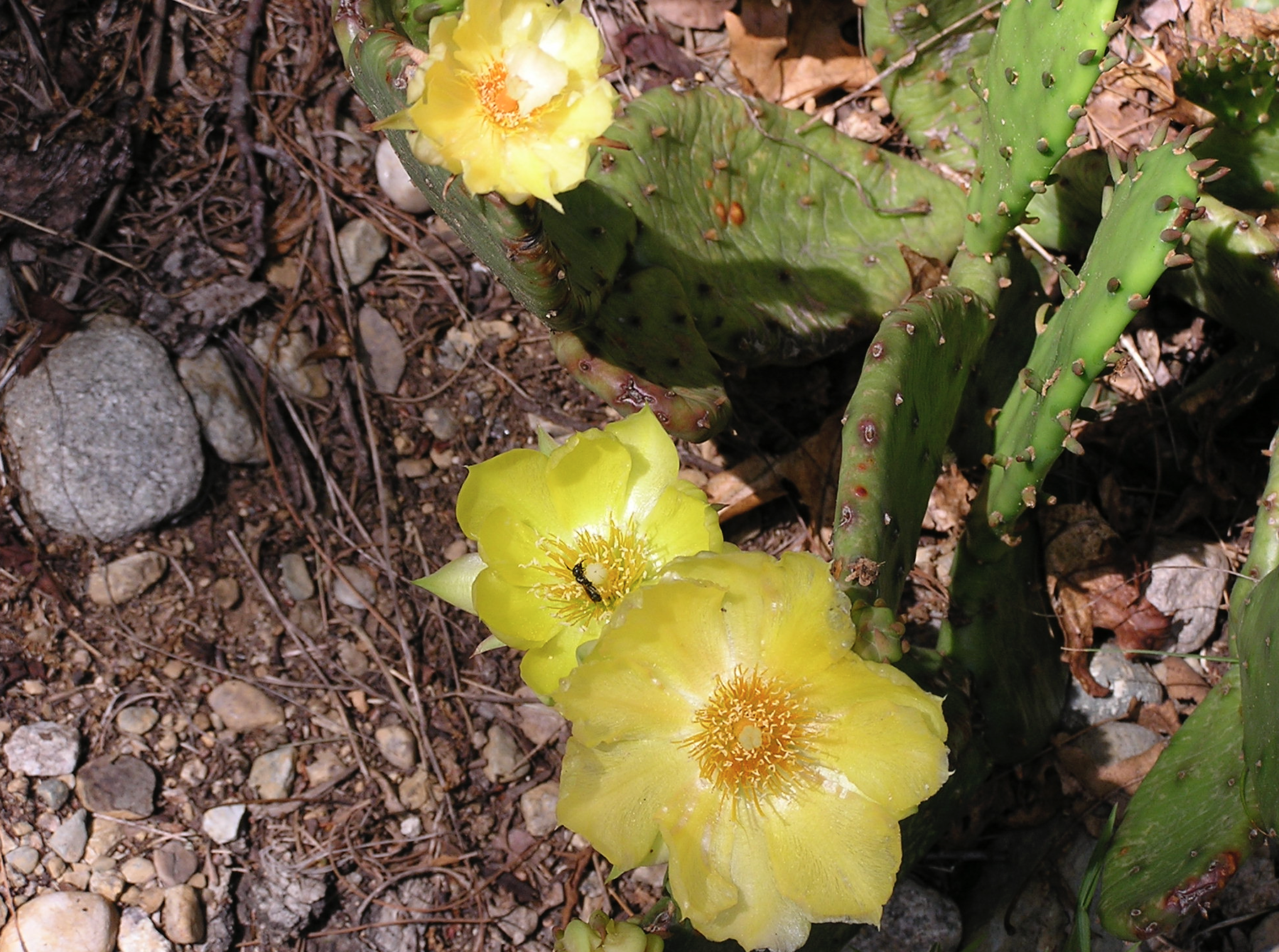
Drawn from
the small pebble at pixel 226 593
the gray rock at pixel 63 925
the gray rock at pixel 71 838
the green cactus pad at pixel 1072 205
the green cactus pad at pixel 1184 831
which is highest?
the green cactus pad at pixel 1072 205

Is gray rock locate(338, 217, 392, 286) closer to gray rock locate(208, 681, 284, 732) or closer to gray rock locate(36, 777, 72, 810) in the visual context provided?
gray rock locate(208, 681, 284, 732)

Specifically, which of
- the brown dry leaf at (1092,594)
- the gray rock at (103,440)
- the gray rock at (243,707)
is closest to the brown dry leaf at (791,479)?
the brown dry leaf at (1092,594)

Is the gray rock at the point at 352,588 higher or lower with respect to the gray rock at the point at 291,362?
lower

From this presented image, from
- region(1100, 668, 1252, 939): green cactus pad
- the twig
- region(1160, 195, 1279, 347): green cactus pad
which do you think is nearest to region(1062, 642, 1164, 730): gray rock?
region(1100, 668, 1252, 939): green cactus pad

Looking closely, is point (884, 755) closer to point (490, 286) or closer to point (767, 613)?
point (767, 613)

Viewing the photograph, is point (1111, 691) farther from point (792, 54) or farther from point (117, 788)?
point (117, 788)

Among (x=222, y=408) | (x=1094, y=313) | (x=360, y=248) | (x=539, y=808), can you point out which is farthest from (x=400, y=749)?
(x=1094, y=313)

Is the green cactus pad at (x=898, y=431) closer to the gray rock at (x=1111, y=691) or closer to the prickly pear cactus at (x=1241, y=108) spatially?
the prickly pear cactus at (x=1241, y=108)
